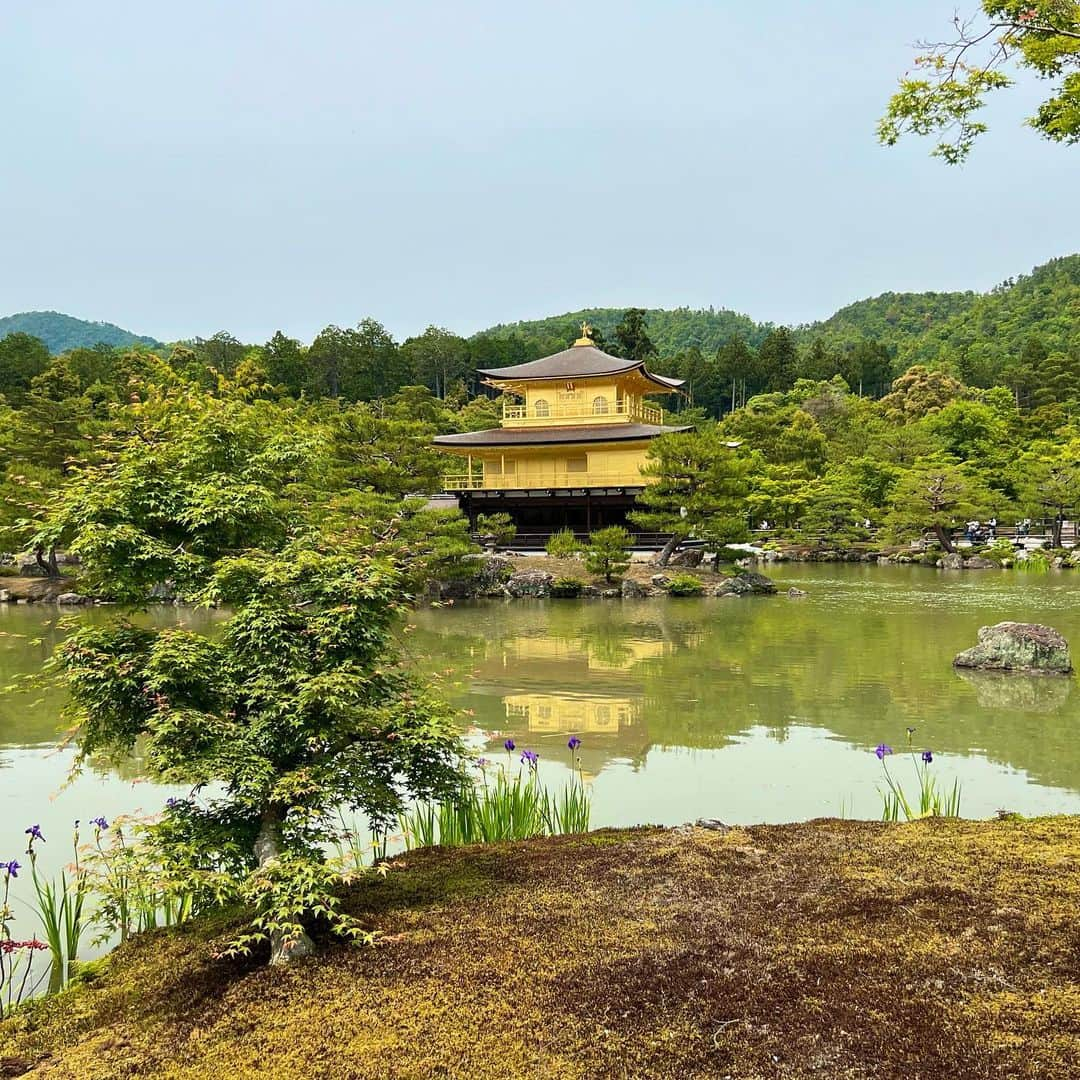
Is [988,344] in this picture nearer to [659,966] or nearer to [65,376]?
[65,376]

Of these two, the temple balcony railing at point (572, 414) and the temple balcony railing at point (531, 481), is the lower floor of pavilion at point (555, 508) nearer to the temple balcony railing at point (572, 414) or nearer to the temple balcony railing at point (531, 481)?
the temple balcony railing at point (531, 481)

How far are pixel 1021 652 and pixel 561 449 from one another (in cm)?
1577

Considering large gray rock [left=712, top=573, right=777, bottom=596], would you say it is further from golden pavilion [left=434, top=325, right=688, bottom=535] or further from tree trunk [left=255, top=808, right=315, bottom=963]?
tree trunk [left=255, top=808, right=315, bottom=963]

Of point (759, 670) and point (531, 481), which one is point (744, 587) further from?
point (531, 481)

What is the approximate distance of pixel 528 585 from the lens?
18.2 m

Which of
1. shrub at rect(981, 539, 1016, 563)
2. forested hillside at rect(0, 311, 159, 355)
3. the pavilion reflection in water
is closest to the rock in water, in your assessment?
the pavilion reflection in water

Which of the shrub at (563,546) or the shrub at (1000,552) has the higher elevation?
the shrub at (563,546)

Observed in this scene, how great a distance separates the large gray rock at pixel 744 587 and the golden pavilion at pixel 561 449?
5130 millimetres

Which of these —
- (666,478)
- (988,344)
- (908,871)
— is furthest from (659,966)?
(988,344)

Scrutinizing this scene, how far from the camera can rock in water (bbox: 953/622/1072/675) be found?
8953 mm

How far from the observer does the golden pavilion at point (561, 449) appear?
74.4 ft

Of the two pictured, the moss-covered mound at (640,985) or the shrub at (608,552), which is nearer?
the moss-covered mound at (640,985)

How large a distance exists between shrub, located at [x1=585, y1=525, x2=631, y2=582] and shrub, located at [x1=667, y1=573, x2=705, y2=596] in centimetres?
114

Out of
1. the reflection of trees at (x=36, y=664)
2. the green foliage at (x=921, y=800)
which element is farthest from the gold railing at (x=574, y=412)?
the green foliage at (x=921, y=800)
